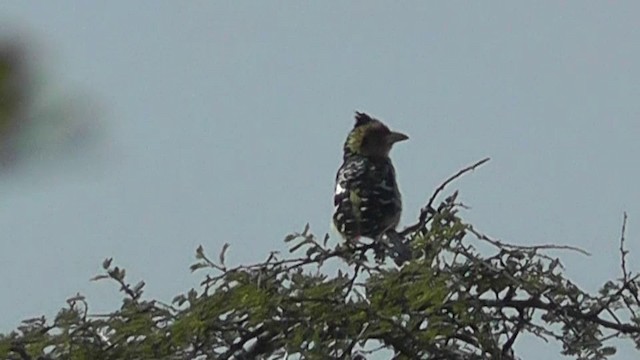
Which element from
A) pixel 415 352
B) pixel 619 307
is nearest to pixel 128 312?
pixel 415 352

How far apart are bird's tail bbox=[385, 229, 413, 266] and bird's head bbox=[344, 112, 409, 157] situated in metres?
3.61

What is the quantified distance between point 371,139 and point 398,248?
14.0 ft

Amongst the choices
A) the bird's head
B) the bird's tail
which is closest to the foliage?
the bird's tail

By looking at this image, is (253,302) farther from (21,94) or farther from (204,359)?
(21,94)

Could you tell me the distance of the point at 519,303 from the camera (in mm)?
5441

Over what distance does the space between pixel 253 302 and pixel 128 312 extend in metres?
0.40

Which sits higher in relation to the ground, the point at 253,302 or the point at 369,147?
the point at 369,147

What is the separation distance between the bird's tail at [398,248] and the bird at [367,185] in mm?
1057

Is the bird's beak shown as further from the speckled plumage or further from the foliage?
the foliage

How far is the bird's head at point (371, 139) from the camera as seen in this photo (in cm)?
1055

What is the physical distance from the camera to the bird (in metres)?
8.68

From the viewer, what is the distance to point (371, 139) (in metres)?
10.6

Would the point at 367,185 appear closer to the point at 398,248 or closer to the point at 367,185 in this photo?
the point at 367,185

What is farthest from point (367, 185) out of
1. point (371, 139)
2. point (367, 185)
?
point (371, 139)
